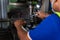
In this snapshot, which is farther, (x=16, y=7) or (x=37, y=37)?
(x=16, y=7)

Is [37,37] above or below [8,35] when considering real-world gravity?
above

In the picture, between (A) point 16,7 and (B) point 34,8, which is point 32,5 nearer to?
(B) point 34,8

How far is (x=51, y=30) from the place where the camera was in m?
0.63

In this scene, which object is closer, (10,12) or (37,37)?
(37,37)

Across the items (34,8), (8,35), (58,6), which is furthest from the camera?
(34,8)

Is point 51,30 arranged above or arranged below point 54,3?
below

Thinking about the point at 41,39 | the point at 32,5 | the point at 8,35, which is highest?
the point at 32,5

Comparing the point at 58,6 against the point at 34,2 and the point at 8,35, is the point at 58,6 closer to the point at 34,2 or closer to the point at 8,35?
the point at 8,35

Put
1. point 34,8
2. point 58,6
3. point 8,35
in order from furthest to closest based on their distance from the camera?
point 34,8, point 8,35, point 58,6

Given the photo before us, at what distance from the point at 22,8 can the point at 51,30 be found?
138 centimetres

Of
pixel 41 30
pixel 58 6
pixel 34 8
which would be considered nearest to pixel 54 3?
pixel 58 6

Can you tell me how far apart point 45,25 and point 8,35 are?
3.38 ft

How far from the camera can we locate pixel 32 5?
193 centimetres

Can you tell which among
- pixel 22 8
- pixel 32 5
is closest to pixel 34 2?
pixel 32 5
